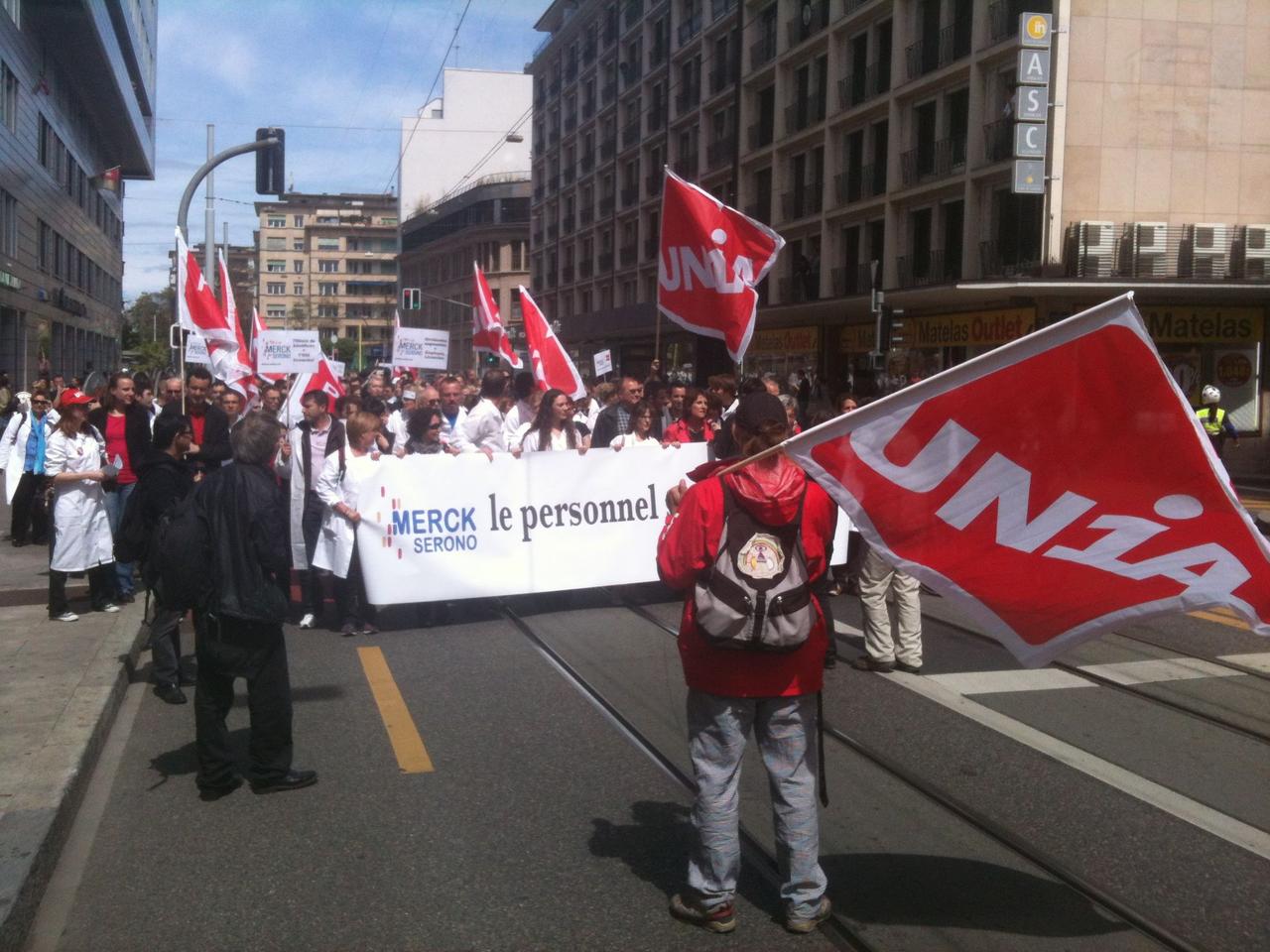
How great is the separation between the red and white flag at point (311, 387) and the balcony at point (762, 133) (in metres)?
28.0

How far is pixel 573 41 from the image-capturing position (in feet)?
215

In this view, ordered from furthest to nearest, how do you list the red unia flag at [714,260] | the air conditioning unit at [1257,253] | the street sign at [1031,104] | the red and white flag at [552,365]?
the air conditioning unit at [1257,253], the street sign at [1031,104], the red and white flag at [552,365], the red unia flag at [714,260]

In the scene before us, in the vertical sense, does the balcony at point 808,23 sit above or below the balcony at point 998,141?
above

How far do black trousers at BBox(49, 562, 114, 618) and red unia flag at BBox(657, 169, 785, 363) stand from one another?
4609 mm

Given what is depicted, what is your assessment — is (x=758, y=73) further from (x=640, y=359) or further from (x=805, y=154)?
(x=640, y=359)

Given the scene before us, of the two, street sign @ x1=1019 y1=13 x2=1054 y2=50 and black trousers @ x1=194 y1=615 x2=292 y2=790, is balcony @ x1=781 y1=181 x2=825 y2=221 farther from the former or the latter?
black trousers @ x1=194 y1=615 x2=292 y2=790

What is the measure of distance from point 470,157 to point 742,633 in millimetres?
96998

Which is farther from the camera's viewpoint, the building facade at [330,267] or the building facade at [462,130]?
the building facade at [330,267]

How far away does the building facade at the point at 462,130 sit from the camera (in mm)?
96000

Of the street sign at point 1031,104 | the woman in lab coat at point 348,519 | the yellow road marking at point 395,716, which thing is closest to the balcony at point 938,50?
the street sign at point 1031,104

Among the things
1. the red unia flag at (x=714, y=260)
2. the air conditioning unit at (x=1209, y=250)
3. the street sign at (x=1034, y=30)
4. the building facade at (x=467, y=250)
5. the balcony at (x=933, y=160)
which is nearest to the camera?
the red unia flag at (x=714, y=260)

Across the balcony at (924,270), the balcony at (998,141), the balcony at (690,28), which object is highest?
the balcony at (690,28)

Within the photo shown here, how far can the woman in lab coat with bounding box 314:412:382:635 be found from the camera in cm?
912

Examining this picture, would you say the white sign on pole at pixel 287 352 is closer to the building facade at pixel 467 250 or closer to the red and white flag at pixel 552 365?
the red and white flag at pixel 552 365
